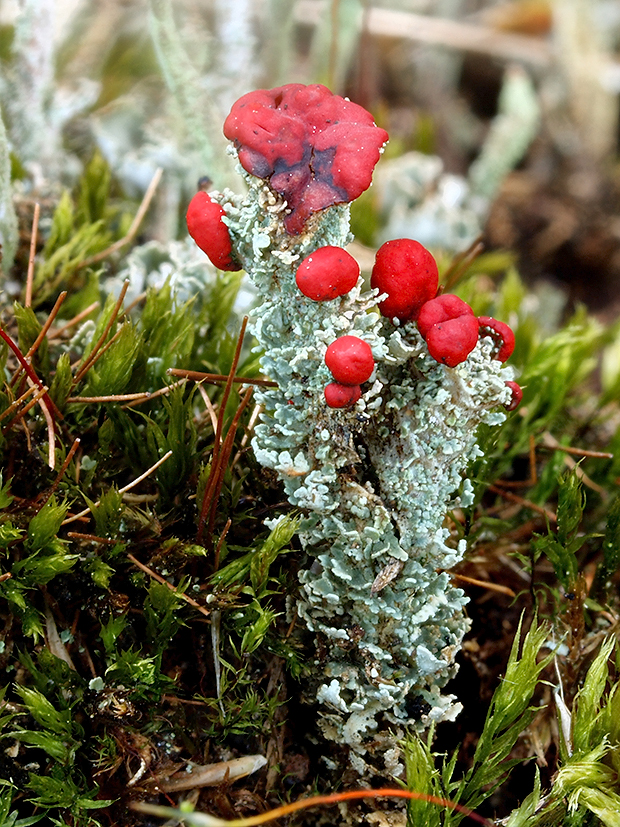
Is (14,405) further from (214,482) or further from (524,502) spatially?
(524,502)

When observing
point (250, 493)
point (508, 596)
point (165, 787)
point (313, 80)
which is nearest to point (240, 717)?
point (165, 787)

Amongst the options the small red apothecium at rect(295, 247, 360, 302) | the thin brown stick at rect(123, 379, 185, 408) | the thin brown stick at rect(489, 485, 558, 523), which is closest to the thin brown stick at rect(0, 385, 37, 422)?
the thin brown stick at rect(123, 379, 185, 408)

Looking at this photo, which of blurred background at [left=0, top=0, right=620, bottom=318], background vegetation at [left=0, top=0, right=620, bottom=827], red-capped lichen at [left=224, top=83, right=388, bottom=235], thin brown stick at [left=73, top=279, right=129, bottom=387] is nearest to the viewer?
red-capped lichen at [left=224, top=83, right=388, bottom=235]

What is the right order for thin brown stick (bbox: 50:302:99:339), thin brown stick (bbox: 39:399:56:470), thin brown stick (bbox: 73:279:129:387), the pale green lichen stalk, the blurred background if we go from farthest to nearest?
the blurred background → thin brown stick (bbox: 50:302:99:339) → thin brown stick (bbox: 73:279:129:387) → thin brown stick (bbox: 39:399:56:470) → the pale green lichen stalk

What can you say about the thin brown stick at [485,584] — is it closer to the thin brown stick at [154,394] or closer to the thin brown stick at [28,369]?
the thin brown stick at [154,394]

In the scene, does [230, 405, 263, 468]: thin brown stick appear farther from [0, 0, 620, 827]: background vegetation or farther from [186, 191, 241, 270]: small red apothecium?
[186, 191, 241, 270]: small red apothecium

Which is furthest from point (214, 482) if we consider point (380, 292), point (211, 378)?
point (380, 292)

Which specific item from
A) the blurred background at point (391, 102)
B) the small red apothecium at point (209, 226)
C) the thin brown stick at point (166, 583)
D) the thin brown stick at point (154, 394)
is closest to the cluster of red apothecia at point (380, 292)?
the small red apothecium at point (209, 226)

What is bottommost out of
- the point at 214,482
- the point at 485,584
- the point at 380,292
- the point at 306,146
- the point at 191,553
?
the point at 485,584

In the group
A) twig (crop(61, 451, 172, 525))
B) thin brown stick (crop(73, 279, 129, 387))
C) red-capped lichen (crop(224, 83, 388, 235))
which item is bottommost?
twig (crop(61, 451, 172, 525))
